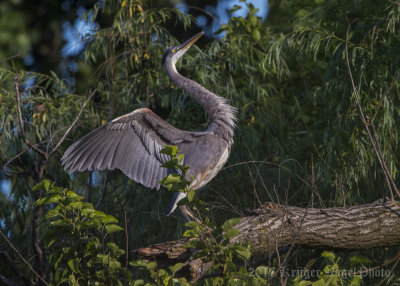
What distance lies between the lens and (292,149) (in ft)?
14.0

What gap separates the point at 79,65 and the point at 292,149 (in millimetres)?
1738

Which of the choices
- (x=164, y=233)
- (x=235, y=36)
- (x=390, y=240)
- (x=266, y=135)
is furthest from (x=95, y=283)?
(x=235, y=36)

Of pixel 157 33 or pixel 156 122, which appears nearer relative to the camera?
pixel 156 122

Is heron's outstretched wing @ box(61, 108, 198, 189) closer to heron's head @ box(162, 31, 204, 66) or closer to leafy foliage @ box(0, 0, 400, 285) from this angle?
Answer: leafy foliage @ box(0, 0, 400, 285)

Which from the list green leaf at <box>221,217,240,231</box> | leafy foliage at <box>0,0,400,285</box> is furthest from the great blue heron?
green leaf at <box>221,217,240,231</box>

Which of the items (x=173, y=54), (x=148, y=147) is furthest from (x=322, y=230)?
(x=173, y=54)

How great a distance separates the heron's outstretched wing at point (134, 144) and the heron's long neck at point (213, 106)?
21 cm

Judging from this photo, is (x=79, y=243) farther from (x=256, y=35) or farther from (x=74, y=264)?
(x=256, y=35)

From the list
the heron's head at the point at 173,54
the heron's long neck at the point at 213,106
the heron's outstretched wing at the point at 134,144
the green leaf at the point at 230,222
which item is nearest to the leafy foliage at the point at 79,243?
the green leaf at the point at 230,222

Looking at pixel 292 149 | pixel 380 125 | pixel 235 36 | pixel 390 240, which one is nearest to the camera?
pixel 390 240

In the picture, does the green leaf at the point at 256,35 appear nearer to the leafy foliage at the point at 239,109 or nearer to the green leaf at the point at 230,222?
the leafy foliage at the point at 239,109

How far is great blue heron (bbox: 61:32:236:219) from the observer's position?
11.4ft

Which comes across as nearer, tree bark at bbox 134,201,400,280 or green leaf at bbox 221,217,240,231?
green leaf at bbox 221,217,240,231

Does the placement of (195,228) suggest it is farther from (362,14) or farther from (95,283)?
(362,14)
